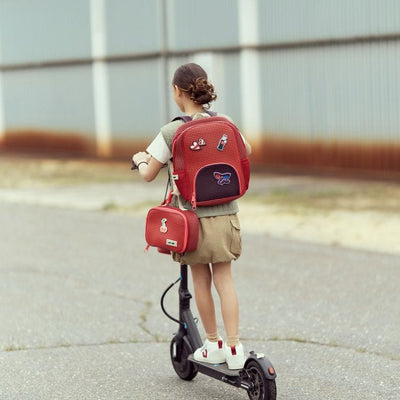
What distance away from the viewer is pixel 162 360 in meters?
5.93

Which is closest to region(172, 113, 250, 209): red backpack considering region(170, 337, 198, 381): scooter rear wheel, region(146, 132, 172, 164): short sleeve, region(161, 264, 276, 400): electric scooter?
region(146, 132, 172, 164): short sleeve

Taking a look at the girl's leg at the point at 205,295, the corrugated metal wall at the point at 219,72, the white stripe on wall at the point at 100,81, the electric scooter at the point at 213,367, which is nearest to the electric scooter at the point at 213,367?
the electric scooter at the point at 213,367

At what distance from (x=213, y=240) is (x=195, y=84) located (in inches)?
30.6

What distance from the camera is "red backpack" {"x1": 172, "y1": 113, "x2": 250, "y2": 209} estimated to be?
4.83 m

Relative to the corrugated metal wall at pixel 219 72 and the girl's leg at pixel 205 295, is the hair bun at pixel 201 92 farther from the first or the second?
the corrugated metal wall at pixel 219 72

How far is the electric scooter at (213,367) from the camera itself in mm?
4668

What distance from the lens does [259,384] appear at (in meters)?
4.72

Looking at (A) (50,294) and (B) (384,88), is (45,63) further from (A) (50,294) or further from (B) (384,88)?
(A) (50,294)

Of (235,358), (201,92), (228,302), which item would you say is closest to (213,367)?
(235,358)

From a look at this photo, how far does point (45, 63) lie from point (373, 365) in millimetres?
19754

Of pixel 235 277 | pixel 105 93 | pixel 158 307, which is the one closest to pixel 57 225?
pixel 235 277

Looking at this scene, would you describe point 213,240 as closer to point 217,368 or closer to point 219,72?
→ point 217,368

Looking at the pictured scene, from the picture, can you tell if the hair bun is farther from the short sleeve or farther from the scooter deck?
the scooter deck

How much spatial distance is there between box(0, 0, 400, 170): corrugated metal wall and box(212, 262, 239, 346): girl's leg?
11.1 metres
